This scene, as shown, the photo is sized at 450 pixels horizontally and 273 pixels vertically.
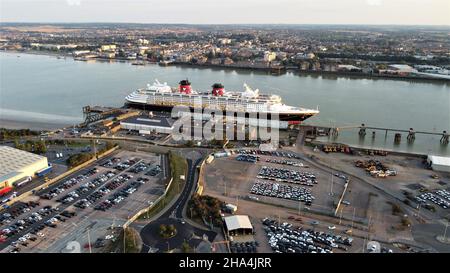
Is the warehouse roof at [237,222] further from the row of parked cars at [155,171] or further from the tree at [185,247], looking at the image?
the row of parked cars at [155,171]

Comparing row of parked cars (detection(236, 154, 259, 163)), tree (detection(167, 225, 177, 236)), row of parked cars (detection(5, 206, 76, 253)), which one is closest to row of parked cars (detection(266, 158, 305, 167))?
row of parked cars (detection(236, 154, 259, 163))

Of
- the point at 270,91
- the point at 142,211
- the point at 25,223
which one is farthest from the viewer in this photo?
the point at 270,91

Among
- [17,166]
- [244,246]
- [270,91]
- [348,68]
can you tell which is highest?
[348,68]

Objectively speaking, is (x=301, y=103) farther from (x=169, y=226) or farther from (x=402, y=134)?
(x=169, y=226)

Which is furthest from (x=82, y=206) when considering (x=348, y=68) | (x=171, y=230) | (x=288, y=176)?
(x=348, y=68)

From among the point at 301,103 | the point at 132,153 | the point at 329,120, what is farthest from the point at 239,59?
the point at 132,153

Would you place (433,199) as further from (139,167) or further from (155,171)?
(139,167)

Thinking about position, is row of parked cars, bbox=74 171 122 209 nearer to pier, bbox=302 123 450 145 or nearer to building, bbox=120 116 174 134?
building, bbox=120 116 174 134
